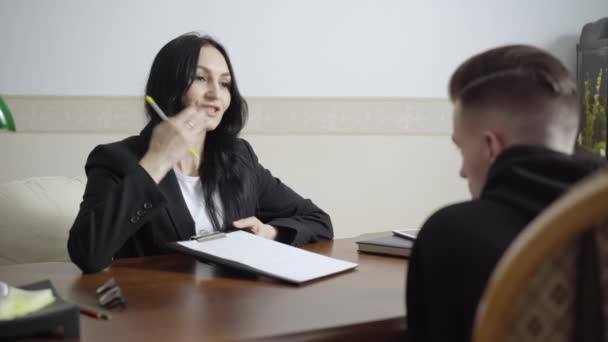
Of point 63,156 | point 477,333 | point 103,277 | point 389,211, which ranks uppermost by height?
point 477,333

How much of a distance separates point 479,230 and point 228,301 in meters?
0.53

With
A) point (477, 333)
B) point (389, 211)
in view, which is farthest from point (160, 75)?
point (389, 211)

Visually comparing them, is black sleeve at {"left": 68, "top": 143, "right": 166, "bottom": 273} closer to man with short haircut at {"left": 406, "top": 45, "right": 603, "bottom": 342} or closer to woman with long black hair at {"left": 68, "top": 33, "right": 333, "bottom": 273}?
woman with long black hair at {"left": 68, "top": 33, "right": 333, "bottom": 273}

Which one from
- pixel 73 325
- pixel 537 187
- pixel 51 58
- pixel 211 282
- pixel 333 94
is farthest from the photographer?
pixel 333 94

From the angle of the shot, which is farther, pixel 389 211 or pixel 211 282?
pixel 389 211

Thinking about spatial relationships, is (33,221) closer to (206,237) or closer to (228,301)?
(206,237)

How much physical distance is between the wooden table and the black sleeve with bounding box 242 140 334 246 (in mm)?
335

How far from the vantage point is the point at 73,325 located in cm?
93

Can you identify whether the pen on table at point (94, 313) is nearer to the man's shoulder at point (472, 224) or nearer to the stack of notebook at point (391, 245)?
the man's shoulder at point (472, 224)

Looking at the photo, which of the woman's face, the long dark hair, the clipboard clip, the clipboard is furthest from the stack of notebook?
the woman's face

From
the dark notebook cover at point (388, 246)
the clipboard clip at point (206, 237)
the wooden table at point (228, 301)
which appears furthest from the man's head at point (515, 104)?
the clipboard clip at point (206, 237)

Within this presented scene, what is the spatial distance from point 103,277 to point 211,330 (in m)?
0.50

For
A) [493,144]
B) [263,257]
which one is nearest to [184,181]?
[263,257]

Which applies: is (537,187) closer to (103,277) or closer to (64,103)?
(103,277)
